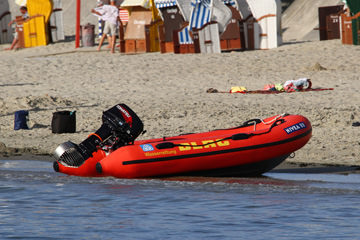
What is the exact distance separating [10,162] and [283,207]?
4.36 metres

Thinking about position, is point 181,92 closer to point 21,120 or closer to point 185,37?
point 21,120

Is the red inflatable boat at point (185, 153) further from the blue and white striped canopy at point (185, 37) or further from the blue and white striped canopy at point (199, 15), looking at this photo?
the blue and white striped canopy at point (185, 37)

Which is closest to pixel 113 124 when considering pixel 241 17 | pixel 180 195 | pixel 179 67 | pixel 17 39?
pixel 180 195

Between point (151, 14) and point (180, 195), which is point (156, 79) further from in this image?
point (180, 195)

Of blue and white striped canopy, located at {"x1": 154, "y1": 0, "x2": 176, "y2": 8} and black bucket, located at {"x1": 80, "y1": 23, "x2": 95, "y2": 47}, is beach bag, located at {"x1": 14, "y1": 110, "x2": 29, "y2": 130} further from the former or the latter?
black bucket, located at {"x1": 80, "y1": 23, "x2": 95, "y2": 47}

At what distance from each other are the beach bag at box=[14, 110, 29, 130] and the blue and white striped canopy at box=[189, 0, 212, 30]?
9.46 m

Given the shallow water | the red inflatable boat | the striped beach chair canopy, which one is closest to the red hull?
the red inflatable boat

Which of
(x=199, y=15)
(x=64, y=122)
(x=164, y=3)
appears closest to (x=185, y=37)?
(x=199, y=15)

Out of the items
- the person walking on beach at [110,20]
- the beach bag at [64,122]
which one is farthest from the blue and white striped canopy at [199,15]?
the beach bag at [64,122]

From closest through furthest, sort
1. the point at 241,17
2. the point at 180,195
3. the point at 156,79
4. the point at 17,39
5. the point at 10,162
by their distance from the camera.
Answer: the point at 180,195 → the point at 10,162 → the point at 156,79 → the point at 241,17 → the point at 17,39

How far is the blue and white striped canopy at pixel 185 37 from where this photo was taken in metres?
22.7

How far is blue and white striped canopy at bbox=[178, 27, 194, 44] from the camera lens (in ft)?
74.6

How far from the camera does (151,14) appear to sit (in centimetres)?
2433

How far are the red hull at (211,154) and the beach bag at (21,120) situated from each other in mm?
3542
